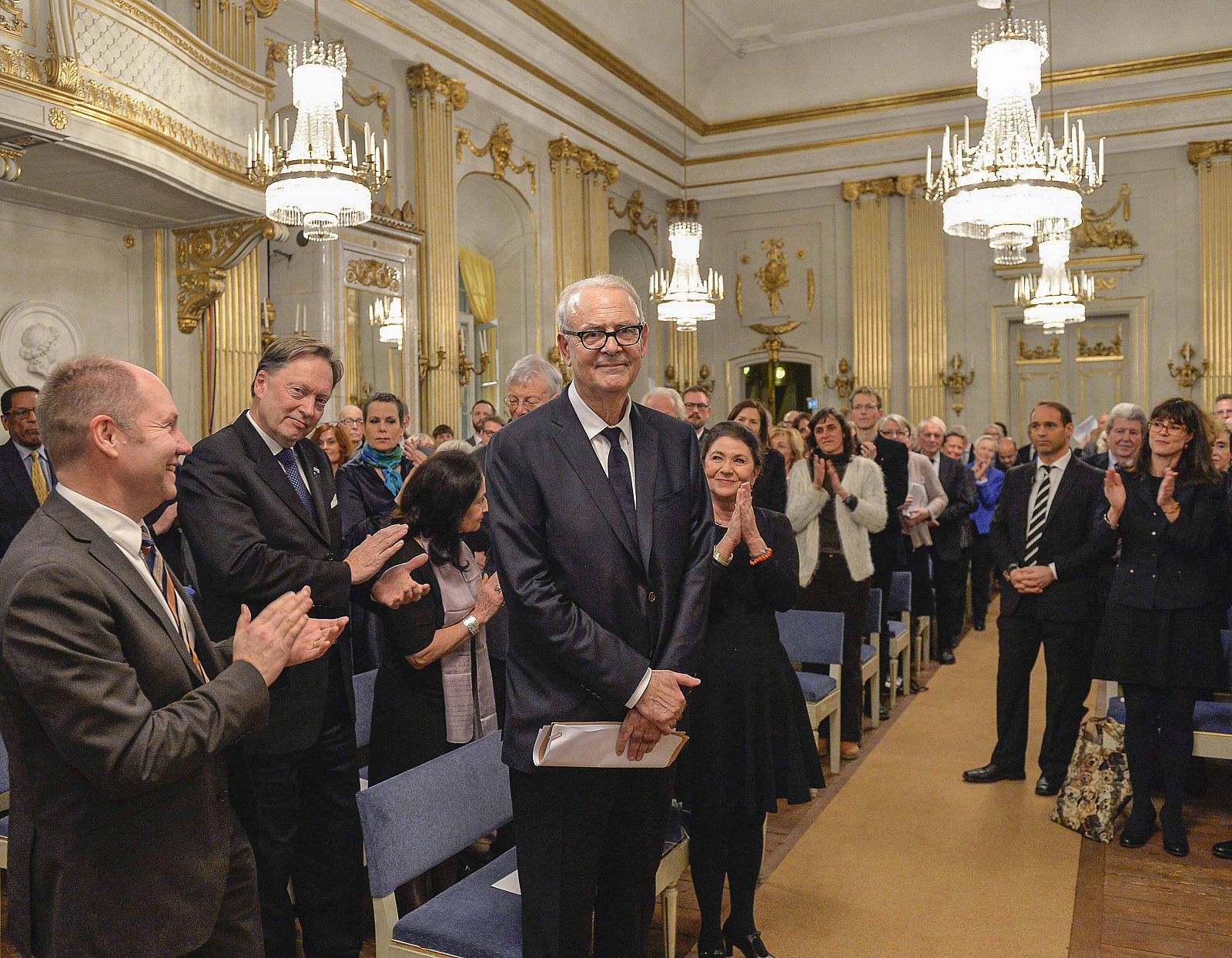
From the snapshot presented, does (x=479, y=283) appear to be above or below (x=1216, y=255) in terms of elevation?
below

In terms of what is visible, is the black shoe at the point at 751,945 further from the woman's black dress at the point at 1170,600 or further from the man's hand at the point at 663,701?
the woman's black dress at the point at 1170,600

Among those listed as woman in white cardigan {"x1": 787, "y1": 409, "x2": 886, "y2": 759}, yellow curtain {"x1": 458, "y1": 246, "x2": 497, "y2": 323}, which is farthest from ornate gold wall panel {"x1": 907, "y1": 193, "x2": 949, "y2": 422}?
woman in white cardigan {"x1": 787, "y1": 409, "x2": 886, "y2": 759}

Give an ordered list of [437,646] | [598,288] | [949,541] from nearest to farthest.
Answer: [598,288]
[437,646]
[949,541]

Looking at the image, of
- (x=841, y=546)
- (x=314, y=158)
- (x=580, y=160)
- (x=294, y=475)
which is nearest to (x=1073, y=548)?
Result: (x=841, y=546)

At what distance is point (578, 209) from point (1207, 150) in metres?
7.72

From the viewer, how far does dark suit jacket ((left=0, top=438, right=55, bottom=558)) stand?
487cm

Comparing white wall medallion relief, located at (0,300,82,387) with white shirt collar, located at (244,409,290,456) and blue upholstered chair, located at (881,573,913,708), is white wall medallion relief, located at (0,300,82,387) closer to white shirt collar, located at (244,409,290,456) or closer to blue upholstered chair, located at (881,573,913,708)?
white shirt collar, located at (244,409,290,456)

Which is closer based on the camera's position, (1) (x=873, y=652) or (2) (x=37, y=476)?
(2) (x=37, y=476)

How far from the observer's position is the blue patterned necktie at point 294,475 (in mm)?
2627

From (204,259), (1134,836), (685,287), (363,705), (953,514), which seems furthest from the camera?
(685,287)

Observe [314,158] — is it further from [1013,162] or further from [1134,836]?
[1134,836]

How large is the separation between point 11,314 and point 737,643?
5092mm

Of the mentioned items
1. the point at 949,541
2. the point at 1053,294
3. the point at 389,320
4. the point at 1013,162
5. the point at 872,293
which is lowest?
the point at 949,541

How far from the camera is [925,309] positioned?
45.1 feet
